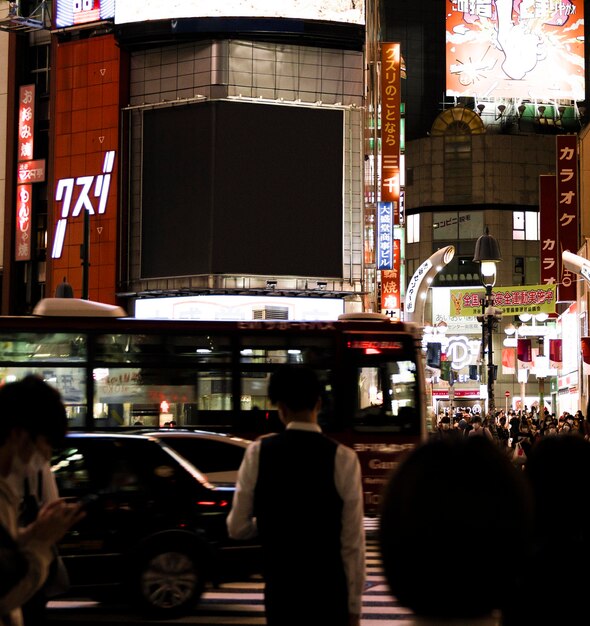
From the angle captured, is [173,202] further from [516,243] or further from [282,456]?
[516,243]

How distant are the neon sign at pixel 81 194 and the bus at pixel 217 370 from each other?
63.6 feet

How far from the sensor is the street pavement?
10.4 metres

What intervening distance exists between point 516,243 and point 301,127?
54980mm

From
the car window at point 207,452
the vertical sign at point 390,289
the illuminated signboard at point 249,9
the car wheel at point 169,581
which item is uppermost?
the illuminated signboard at point 249,9

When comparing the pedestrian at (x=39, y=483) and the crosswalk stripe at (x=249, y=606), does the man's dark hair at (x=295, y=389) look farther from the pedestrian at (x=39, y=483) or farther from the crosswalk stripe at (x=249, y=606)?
the crosswalk stripe at (x=249, y=606)

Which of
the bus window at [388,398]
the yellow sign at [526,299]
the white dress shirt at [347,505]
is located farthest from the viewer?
the yellow sign at [526,299]

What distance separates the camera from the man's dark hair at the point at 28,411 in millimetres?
3854

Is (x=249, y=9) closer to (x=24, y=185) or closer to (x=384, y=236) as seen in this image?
(x=384, y=236)

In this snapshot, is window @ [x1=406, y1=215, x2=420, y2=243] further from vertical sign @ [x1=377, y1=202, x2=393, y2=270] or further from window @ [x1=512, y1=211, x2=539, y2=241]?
vertical sign @ [x1=377, y1=202, x2=393, y2=270]

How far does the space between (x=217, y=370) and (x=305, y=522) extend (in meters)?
14.5

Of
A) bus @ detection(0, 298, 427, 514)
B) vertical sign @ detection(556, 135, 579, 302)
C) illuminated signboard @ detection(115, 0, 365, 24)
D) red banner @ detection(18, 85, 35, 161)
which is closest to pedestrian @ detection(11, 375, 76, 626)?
bus @ detection(0, 298, 427, 514)

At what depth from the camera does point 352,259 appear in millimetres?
37906

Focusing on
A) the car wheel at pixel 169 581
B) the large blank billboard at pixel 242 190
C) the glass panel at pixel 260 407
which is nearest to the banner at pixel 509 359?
the large blank billboard at pixel 242 190

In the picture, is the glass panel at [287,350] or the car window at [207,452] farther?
the glass panel at [287,350]
